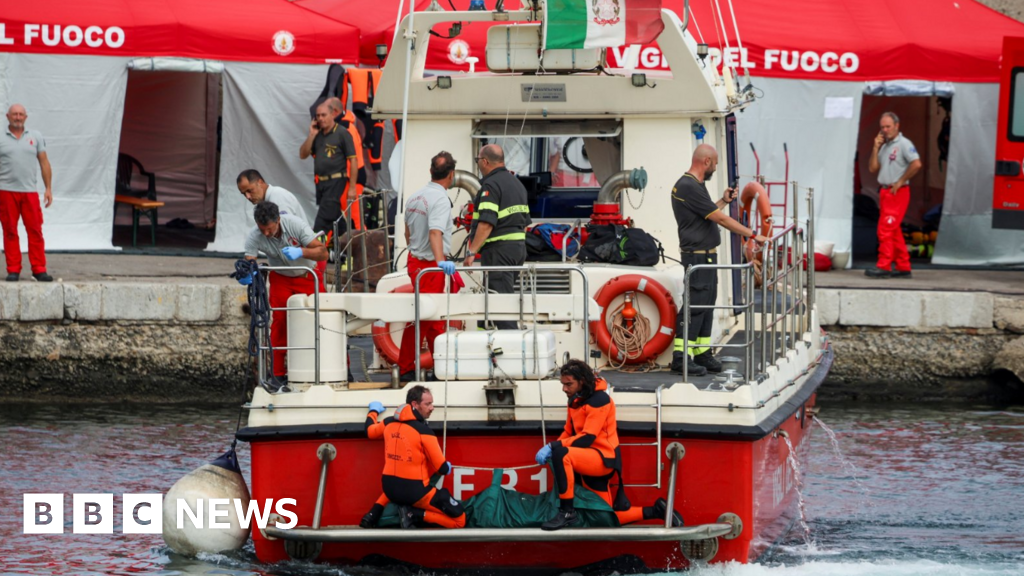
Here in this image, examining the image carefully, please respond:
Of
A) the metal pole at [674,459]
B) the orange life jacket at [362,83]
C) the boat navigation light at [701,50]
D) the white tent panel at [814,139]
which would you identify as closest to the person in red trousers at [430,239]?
the metal pole at [674,459]

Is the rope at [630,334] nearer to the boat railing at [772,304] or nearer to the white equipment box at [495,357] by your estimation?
the boat railing at [772,304]

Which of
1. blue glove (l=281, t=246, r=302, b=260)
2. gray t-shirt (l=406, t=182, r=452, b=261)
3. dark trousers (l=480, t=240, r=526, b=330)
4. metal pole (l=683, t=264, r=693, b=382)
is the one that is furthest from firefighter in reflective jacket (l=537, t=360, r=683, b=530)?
blue glove (l=281, t=246, r=302, b=260)

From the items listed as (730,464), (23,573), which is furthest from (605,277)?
(23,573)

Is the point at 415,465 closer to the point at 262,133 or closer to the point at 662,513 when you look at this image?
the point at 662,513

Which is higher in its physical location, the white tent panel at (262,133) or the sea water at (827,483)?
the white tent panel at (262,133)

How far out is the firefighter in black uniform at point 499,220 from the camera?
8.51m

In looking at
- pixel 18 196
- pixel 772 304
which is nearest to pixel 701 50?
pixel 772 304

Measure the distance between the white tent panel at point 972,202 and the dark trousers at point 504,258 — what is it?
8.72 m

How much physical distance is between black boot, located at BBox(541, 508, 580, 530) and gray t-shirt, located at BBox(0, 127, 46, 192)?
748 centimetres

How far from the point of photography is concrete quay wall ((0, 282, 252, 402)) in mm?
13031

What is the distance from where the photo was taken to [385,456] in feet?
24.2

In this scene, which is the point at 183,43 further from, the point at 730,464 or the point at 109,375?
the point at 730,464

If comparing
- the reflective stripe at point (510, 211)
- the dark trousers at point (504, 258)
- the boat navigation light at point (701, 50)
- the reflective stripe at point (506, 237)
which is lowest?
the dark trousers at point (504, 258)

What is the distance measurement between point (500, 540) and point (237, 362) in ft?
21.4
